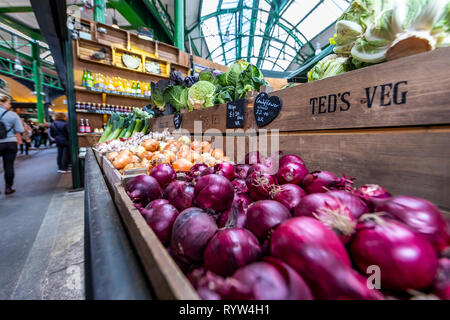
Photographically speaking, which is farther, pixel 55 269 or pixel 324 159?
pixel 55 269

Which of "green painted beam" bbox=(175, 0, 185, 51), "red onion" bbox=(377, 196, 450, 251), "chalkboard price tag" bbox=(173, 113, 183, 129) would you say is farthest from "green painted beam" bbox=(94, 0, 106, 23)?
"red onion" bbox=(377, 196, 450, 251)

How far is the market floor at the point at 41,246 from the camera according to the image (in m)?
1.39

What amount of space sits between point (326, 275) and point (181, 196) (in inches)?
19.1

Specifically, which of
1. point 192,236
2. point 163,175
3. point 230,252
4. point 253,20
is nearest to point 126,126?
point 163,175

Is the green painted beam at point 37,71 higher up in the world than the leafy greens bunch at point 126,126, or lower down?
higher up

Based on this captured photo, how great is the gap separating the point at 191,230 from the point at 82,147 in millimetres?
4416

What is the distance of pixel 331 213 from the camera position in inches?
16.4

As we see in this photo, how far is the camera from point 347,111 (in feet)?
2.53

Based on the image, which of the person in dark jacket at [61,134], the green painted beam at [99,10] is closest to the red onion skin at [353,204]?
the person in dark jacket at [61,134]

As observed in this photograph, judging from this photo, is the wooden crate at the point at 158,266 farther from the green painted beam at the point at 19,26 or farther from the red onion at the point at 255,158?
the green painted beam at the point at 19,26

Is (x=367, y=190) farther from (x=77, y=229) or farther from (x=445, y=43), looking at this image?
(x=77, y=229)

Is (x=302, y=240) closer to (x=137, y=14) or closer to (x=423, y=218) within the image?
(x=423, y=218)

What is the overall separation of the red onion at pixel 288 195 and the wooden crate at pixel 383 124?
0.33 metres

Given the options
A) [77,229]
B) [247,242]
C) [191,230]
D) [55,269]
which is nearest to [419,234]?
[247,242]
